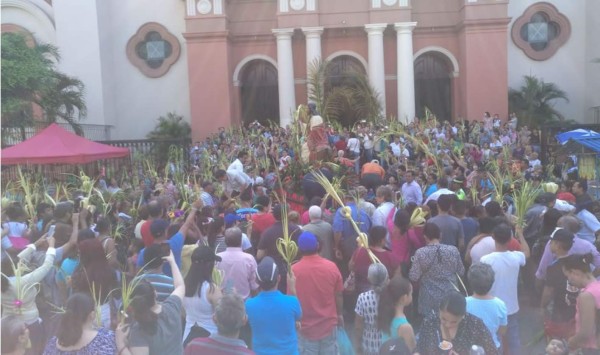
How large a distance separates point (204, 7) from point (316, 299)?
62.6 feet

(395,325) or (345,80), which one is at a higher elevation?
(345,80)

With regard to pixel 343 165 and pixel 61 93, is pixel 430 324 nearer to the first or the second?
pixel 343 165

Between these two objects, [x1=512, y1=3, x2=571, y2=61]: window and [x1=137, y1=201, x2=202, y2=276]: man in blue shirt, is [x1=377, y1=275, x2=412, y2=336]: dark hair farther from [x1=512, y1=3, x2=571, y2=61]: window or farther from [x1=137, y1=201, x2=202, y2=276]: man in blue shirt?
[x1=512, y1=3, x2=571, y2=61]: window

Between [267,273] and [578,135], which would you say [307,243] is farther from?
[578,135]

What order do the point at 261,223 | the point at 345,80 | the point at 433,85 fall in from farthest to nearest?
the point at 433,85, the point at 345,80, the point at 261,223

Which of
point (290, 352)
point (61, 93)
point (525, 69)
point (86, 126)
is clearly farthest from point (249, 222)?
point (525, 69)

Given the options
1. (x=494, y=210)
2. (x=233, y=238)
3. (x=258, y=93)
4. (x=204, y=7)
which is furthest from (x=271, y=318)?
(x=258, y=93)

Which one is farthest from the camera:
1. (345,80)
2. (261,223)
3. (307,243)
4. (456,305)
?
(345,80)

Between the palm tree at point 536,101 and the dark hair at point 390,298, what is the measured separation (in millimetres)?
18874

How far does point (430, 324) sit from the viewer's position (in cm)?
377

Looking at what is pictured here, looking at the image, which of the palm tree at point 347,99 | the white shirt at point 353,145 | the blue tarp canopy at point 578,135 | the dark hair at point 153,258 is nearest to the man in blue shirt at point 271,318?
Answer: the dark hair at point 153,258

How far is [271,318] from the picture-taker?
412cm

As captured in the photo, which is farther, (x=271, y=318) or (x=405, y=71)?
(x=405, y=71)

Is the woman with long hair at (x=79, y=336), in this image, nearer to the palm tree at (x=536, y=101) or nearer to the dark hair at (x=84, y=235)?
the dark hair at (x=84, y=235)
